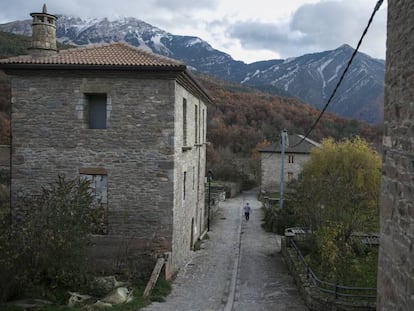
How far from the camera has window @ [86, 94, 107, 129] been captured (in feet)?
45.3

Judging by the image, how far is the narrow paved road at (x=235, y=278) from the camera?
11.8m

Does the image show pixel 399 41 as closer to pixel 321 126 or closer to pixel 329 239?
pixel 329 239

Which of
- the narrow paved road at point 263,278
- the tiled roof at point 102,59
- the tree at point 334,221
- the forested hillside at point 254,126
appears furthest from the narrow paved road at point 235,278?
the forested hillside at point 254,126

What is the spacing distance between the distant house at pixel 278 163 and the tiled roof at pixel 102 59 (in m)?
28.7

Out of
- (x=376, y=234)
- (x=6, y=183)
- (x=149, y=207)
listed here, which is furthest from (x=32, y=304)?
(x=6, y=183)

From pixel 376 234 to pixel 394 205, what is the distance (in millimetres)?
13166

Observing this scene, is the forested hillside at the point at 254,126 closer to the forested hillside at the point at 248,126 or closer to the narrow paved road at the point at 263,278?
the forested hillside at the point at 248,126

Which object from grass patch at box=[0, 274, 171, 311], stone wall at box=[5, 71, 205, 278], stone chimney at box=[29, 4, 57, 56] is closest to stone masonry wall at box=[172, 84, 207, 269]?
stone wall at box=[5, 71, 205, 278]

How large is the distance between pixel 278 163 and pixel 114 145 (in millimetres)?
29789

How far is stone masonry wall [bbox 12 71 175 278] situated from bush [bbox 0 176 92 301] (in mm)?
1918

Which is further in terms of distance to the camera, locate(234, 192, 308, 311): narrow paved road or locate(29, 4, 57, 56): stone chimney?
locate(29, 4, 57, 56): stone chimney

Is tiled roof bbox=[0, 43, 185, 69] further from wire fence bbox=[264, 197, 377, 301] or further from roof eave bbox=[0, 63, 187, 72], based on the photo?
wire fence bbox=[264, 197, 377, 301]

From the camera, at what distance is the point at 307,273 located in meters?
13.1

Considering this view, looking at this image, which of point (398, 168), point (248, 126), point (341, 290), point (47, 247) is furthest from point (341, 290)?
point (248, 126)
